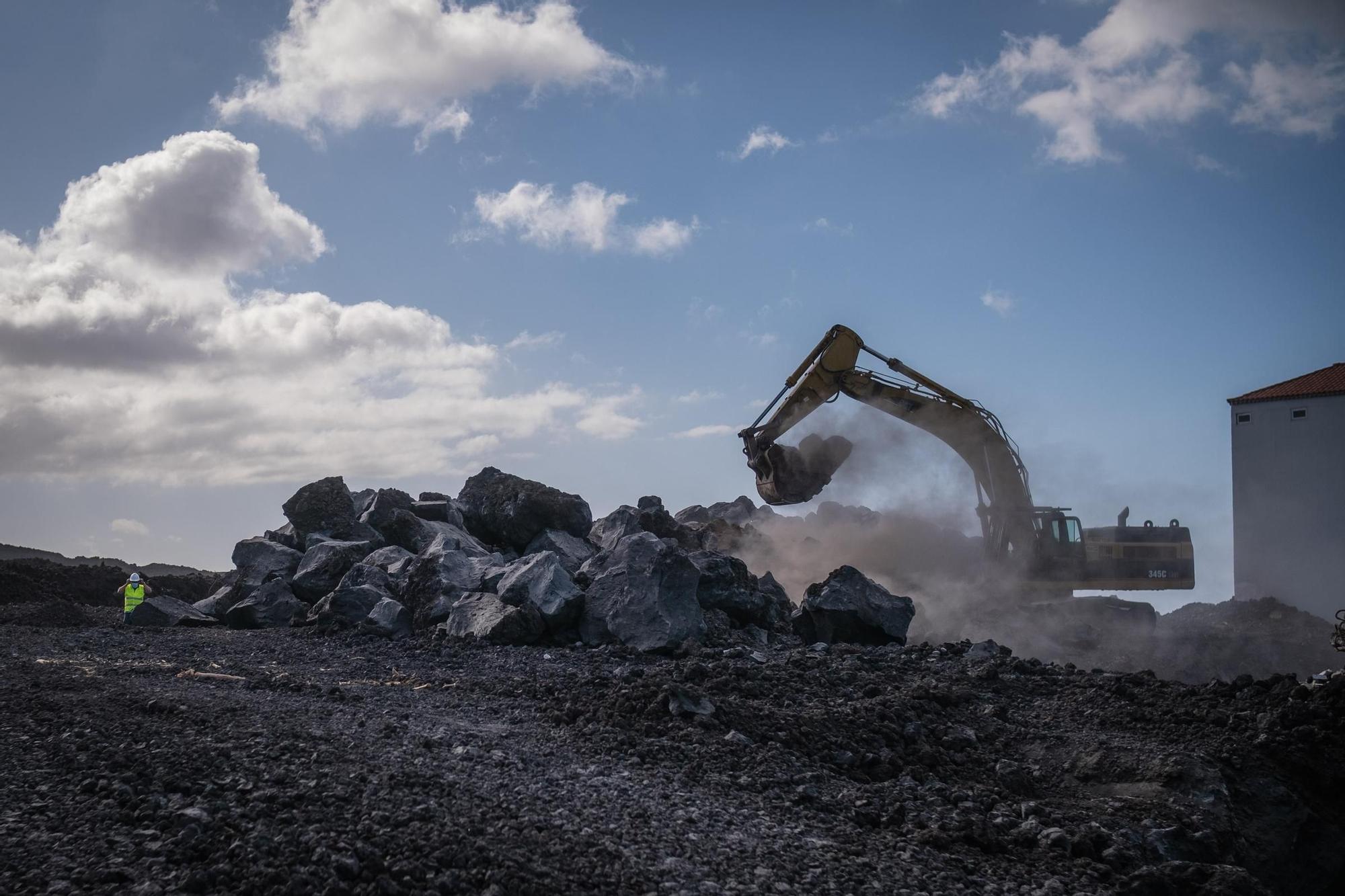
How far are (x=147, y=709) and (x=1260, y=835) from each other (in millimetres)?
7164

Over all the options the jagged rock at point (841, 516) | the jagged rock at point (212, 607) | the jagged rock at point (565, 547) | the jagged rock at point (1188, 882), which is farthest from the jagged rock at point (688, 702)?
the jagged rock at point (841, 516)

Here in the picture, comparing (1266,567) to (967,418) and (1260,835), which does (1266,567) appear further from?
(1260,835)

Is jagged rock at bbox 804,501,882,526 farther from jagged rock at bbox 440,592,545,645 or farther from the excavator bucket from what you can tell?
jagged rock at bbox 440,592,545,645

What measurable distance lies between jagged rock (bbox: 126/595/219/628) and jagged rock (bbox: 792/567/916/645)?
26.6ft

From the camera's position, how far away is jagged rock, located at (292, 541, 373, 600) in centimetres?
1301

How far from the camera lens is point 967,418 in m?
16.7

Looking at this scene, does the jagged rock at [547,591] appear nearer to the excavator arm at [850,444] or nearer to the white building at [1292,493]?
the excavator arm at [850,444]

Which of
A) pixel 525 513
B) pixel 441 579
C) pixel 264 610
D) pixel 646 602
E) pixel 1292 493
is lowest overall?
pixel 264 610

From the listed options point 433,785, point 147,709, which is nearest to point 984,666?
point 433,785

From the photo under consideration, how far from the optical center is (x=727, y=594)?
11164mm

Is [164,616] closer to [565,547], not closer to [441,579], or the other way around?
[441,579]

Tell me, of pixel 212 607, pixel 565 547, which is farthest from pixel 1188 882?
pixel 212 607

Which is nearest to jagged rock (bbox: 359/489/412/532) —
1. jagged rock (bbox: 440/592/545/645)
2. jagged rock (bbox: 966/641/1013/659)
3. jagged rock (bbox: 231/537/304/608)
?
jagged rock (bbox: 231/537/304/608)

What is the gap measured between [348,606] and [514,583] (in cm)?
234
